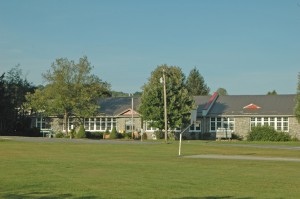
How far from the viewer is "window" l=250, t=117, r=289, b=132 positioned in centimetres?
6341

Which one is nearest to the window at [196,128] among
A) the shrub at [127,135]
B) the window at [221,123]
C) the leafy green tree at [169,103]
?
the window at [221,123]

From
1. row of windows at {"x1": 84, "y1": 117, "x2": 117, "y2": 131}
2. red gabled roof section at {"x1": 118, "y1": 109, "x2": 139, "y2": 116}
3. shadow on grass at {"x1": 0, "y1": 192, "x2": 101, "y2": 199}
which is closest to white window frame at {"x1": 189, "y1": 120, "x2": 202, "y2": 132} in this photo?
red gabled roof section at {"x1": 118, "y1": 109, "x2": 139, "y2": 116}

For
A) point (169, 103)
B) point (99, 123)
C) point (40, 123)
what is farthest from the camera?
point (40, 123)

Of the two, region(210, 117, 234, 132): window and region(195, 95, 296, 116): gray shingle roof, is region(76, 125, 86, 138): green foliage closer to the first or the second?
region(195, 95, 296, 116): gray shingle roof

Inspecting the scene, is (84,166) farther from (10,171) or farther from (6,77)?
(6,77)

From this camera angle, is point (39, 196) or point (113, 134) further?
point (113, 134)

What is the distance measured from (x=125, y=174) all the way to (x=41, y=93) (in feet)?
169

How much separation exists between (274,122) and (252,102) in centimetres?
514

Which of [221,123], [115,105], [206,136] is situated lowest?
[206,136]

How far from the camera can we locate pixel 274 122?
64250mm

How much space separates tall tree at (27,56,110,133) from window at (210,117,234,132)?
47.7 ft

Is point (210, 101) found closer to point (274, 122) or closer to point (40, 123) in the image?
A: point (274, 122)

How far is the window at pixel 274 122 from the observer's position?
6341 centimetres

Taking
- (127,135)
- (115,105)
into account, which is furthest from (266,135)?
(115,105)
